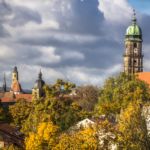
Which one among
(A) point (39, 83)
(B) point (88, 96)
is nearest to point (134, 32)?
(A) point (39, 83)

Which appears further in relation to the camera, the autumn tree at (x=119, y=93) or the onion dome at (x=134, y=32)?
the onion dome at (x=134, y=32)

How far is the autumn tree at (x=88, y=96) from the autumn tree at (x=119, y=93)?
16.9m

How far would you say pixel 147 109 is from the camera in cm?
6562

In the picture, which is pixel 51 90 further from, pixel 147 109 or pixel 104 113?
pixel 147 109

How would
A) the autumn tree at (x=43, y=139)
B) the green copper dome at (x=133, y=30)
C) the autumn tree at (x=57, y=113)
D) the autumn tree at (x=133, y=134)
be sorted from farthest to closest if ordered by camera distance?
1. the green copper dome at (x=133, y=30)
2. the autumn tree at (x=57, y=113)
3. the autumn tree at (x=43, y=139)
4. the autumn tree at (x=133, y=134)

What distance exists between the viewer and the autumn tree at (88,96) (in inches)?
5024

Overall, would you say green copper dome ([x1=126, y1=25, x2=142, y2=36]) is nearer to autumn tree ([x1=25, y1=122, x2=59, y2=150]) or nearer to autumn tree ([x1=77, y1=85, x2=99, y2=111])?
autumn tree ([x1=77, y1=85, x2=99, y2=111])

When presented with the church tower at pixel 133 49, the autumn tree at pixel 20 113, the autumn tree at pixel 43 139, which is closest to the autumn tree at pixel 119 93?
the autumn tree at pixel 20 113

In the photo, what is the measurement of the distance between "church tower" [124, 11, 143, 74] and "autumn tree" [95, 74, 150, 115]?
5840 centimetres

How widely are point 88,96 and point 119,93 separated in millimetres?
29940

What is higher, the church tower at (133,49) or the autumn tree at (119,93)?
the church tower at (133,49)

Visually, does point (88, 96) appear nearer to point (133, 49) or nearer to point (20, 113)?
point (20, 113)

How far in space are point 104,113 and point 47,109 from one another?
10.4 m

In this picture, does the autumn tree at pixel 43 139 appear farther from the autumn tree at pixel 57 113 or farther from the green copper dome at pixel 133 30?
the green copper dome at pixel 133 30
